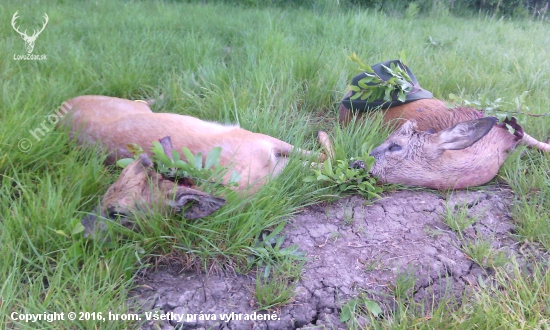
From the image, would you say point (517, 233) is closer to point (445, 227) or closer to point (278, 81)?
point (445, 227)

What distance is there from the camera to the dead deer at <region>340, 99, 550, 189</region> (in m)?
3.26

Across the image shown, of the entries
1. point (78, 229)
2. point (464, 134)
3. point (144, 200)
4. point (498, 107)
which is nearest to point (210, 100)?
point (144, 200)

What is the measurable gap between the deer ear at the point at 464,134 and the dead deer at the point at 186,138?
83cm

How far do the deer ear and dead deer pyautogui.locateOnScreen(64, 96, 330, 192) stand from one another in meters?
0.83

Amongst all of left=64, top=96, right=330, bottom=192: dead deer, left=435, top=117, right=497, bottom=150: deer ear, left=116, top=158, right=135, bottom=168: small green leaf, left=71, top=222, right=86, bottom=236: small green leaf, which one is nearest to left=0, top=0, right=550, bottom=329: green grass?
left=71, top=222, right=86, bottom=236: small green leaf

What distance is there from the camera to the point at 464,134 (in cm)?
324

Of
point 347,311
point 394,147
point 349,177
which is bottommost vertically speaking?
point 347,311

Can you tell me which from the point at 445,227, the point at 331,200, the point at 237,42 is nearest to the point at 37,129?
the point at 331,200

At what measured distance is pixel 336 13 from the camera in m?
7.14

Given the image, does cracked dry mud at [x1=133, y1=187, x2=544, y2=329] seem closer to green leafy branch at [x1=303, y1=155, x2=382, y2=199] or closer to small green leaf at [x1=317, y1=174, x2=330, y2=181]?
green leafy branch at [x1=303, y1=155, x2=382, y2=199]

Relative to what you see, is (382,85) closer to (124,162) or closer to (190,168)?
(190,168)

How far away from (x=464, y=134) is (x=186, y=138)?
1916mm

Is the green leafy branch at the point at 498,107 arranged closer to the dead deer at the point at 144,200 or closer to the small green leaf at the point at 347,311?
the small green leaf at the point at 347,311

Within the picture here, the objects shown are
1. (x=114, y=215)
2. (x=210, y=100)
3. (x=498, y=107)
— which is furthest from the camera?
(x=210, y=100)
